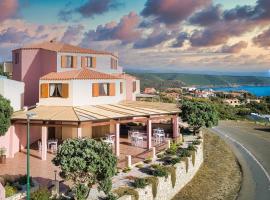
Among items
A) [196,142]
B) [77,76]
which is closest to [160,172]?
[196,142]

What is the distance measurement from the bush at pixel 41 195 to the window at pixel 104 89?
16.4 metres

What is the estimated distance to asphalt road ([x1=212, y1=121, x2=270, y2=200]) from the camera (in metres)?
28.8

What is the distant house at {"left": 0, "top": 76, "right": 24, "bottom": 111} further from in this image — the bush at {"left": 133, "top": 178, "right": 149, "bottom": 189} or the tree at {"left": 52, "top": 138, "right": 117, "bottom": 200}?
the bush at {"left": 133, "top": 178, "right": 149, "bottom": 189}

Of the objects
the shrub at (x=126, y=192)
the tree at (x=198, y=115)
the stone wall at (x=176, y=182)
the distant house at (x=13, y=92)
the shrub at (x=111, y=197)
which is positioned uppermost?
the distant house at (x=13, y=92)

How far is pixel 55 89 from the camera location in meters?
33.7

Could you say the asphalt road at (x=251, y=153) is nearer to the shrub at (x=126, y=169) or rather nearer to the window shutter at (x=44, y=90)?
the shrub at (x=126, y=169)

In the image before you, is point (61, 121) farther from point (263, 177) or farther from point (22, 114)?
point (263, 177)

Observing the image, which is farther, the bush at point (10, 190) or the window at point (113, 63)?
the window at point (113, 63)

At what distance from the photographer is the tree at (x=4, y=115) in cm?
2617

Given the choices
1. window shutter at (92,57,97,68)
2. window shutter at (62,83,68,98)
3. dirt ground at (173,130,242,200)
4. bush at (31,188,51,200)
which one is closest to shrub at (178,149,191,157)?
dirt ground at (173,130,242,200)

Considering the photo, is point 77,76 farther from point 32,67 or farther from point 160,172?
point 160,172

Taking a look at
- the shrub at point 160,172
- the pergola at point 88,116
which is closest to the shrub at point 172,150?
the pergola at point 88,116

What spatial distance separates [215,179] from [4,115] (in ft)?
57.6

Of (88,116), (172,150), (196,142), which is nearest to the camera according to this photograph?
(88,116)
